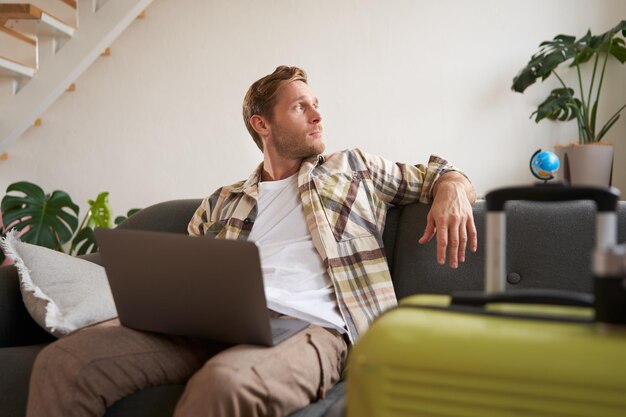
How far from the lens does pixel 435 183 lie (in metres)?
1.87

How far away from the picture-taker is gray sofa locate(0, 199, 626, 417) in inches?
65.2

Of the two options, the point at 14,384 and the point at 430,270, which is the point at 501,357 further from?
the point at 14,384

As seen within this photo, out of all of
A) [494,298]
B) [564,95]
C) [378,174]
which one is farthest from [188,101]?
[494,298]

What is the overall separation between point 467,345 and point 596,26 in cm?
312

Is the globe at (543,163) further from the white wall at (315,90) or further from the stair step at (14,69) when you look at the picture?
the stair step at (14,69)

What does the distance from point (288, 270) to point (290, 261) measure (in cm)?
4

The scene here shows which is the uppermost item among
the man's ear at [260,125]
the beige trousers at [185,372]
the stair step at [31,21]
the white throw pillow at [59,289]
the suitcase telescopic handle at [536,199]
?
the stair step at [31,21]

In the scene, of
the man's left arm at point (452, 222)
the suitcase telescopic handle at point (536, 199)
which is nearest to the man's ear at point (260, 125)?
the man's left arm at point (452, 222)

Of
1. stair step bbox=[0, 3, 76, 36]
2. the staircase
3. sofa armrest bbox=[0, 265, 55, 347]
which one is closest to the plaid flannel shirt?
sofa armrest bbox=[0, 265, 55, 347]

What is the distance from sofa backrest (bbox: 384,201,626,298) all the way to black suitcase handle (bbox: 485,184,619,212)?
3.01ft

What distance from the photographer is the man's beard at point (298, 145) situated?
6.72 ft

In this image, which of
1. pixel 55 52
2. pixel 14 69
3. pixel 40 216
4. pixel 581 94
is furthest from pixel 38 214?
pixel 581 94

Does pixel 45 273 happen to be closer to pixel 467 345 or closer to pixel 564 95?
pixel 467 345

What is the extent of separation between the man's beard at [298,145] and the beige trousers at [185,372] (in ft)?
2.07
